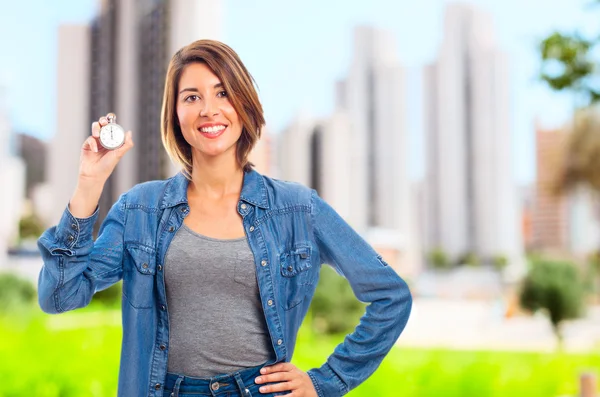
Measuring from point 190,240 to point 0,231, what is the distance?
14.0 metres

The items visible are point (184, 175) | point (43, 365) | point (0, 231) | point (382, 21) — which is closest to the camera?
point (184, 175)

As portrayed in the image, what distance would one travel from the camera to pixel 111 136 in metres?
0.93

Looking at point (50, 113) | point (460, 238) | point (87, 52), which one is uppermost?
point (87, 52)

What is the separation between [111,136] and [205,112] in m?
0.13

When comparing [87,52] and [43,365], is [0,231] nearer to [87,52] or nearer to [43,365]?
[87,52]

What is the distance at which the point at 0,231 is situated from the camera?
537 inches

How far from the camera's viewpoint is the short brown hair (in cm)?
98

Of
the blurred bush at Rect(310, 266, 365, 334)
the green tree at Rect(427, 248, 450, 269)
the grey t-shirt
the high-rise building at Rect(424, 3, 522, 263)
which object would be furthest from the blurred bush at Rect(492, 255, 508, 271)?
the grey t-shirt

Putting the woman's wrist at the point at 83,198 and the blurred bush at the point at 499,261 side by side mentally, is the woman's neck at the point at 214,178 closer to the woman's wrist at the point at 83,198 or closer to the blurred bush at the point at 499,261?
the woman's wrist at the point at 83,198

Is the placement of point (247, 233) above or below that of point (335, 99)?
below

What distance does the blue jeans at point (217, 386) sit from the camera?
0.92 metres

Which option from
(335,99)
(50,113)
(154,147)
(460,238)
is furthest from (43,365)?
(460,238)

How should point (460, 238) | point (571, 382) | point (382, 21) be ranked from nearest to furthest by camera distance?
point (571, 382)
point (382, 21)
point (460, 238)

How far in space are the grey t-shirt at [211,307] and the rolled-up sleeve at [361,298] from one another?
0.13 meters
